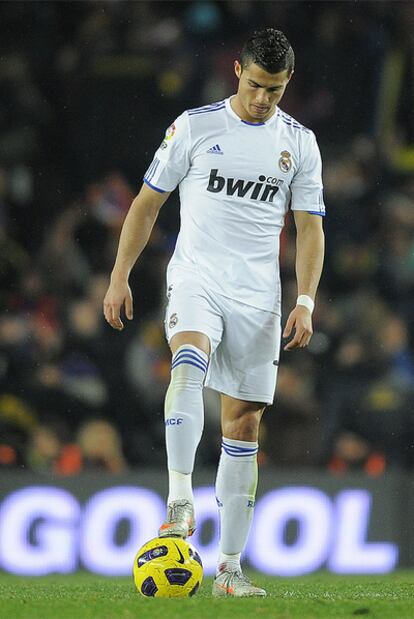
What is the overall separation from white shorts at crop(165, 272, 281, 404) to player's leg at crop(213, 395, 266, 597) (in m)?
0.08

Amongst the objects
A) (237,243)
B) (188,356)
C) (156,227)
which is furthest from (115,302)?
(156,227)

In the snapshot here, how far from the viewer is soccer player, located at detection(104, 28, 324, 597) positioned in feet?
16.9

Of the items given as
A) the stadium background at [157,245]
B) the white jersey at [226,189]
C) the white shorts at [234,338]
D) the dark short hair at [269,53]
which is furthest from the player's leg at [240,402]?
the stadium background at [157,245]

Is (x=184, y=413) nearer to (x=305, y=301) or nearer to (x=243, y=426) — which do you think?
(x=243, y=426)

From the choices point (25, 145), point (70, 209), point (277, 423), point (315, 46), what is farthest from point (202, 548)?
point (315, 46)

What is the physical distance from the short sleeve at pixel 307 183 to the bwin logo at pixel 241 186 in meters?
0.14

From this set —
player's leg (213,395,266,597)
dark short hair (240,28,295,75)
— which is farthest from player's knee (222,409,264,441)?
Answer: dark short hair (240,28,295,75)

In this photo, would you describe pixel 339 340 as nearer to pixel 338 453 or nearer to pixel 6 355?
pixel 338 453

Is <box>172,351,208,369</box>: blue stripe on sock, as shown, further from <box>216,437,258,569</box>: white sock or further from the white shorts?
<box>216,437,258,569</box>: white sock

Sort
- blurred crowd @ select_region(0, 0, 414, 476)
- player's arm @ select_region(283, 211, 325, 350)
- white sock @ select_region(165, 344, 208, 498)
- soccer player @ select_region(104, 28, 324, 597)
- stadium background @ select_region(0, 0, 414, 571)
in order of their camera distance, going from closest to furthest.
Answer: white sock @ select_region(165, 344, 208, 498)
soccer player @ select_region(104, 28, 324, 597)
player's arm @ select_region(283, 211, 325, 350)
stadium background @ select_region(0, 0, 414, 571)
blurred crowd @ select_region(0, 0, 414, 476)

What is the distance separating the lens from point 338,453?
375 inches

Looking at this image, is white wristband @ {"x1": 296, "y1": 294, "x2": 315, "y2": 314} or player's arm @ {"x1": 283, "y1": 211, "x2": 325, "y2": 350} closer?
white wristband @ {"x1": 296, "y1": 294, "x2": 315, "y2": 314}

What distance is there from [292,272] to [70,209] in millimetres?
1837

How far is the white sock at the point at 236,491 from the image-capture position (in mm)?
5316
